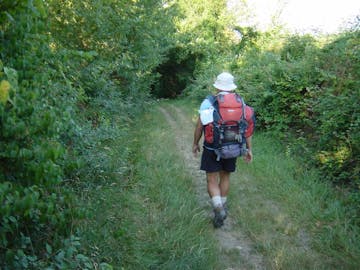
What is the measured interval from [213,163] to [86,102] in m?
3.54

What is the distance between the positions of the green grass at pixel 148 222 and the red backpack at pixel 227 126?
91cm

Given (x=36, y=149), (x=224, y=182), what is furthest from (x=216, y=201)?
(x=36, y=149)

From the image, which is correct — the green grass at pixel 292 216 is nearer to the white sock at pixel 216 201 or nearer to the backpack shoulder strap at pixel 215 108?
the white sock at pixel 216 201

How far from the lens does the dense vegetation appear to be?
202 cm

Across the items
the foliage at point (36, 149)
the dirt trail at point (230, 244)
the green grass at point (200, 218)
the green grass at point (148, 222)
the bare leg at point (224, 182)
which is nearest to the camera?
→ the foliage at point (36, 149)

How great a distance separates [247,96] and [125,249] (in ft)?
24.2

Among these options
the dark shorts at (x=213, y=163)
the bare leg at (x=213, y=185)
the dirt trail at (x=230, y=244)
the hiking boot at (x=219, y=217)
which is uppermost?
the dark shorts at (x=213, y=163)

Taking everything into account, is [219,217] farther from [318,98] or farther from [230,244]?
[318,98]

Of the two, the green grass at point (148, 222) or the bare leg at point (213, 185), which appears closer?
the green grass at point (148, 222)

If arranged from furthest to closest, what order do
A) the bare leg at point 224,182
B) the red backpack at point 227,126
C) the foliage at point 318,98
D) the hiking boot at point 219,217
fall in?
1. the foliage at point 318,98
2. the bare leg at point 224,182
3. the hiking boot at point 219,217
4. the red backpack at point 227,126

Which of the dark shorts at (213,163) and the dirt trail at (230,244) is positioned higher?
the dark shorts at (213,163)

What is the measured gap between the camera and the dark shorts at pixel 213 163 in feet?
14.7

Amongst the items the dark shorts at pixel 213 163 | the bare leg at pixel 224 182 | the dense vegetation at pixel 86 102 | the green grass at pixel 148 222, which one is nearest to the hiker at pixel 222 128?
the dark shorts at pixel 213 163

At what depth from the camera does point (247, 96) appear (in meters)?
9.97
